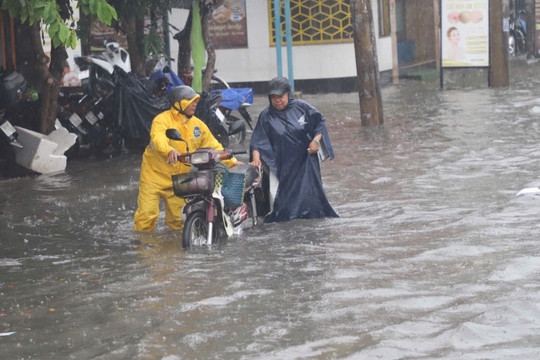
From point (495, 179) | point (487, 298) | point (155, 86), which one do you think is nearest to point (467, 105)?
point (155, 86)

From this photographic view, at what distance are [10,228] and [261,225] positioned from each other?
2525 millimetres

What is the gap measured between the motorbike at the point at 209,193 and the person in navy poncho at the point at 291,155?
61 cm

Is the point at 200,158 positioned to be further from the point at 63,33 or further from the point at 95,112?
the point at 95,112

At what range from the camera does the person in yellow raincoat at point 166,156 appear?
10008mm

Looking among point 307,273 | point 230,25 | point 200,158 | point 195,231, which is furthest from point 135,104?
point 230,25

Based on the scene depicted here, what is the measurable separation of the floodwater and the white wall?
11644 millimetres

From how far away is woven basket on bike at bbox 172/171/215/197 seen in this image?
9328 mm

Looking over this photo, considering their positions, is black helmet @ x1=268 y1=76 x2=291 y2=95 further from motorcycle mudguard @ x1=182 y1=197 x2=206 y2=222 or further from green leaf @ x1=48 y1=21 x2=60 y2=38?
green leaf @ x1=48 y1=21 x2=60 y2=38

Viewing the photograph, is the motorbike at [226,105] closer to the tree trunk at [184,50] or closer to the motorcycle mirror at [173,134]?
the tree trunk at [184,50]

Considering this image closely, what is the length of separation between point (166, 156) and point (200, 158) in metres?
0.67

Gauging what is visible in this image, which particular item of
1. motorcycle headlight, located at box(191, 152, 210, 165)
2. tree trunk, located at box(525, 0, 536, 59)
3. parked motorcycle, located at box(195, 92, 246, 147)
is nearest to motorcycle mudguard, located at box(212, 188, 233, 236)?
motorcycle headlight, located at box(191, 152, 210, 165)

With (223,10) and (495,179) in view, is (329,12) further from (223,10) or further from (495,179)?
(495,179)

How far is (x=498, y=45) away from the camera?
78.4ft

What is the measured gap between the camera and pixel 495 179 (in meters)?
12.6
